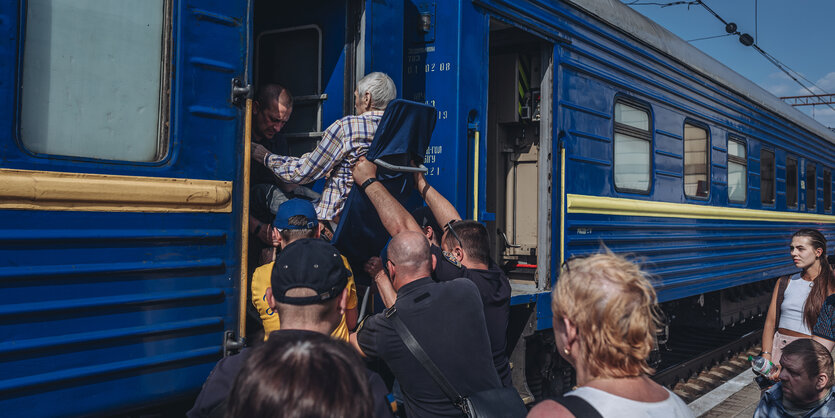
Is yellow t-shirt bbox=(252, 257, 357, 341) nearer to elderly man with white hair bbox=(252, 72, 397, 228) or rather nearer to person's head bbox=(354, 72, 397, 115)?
elderly man with white hair bbox=(252, 72, 397, 228)

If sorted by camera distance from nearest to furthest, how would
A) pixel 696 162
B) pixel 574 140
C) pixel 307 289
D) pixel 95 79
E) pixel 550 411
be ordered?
pixel 550 411
pixel 307 289
pixel 95 79
pixel 574 140
pixel 696 162

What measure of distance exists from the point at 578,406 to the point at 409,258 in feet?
3.92

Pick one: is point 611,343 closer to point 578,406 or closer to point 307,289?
point 578,406

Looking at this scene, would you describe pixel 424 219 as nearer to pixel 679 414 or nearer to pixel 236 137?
pixel 236 137

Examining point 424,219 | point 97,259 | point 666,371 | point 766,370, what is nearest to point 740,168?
point 666,371

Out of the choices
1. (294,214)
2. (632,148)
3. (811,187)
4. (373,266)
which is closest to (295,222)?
(294,214)

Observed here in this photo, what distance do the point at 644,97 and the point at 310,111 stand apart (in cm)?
348

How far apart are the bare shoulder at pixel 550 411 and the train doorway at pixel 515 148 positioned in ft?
10.8

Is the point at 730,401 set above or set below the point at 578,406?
below

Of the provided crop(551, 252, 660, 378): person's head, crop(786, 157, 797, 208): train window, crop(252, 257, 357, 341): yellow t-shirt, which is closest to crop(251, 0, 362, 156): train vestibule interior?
crop(252, 257, 357, 341): yellow t-shirt

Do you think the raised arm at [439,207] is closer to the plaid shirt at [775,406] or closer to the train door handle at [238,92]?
the train door handle at [238,92]

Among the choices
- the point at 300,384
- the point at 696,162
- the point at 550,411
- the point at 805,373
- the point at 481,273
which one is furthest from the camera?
the point at 696,162

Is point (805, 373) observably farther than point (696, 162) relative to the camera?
No

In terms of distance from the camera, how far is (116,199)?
7.96 ft
